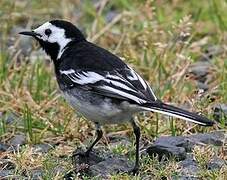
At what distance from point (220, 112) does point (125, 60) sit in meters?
1.23

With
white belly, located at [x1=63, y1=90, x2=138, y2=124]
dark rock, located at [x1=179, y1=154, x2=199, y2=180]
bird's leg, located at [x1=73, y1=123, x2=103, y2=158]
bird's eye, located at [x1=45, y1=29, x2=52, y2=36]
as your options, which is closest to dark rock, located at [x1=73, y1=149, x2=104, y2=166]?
Answer: bird's leg, located at [x1=73, y1=123, x2=103, y2=158]

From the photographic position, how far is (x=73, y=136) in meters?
6.88

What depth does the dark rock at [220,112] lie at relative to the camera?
6789mm

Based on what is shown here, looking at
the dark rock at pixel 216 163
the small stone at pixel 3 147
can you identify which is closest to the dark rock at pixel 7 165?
the small stone at pixel 3 147

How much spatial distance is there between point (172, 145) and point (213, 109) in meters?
0.85

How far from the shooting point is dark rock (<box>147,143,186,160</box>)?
19.8 ft

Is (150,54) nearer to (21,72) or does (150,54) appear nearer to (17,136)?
(21,72)

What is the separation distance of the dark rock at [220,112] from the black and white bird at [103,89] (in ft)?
3.10

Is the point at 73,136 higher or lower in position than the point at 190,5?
lower

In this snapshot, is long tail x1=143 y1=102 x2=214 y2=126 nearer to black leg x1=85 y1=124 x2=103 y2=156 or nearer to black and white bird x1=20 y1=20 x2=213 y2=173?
black and white bird x1=20 y1=20 x2=213 y2=173

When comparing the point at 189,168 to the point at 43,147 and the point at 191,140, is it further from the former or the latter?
the point at 43,147

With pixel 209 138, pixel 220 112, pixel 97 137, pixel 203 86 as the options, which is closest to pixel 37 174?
pixel 97 137

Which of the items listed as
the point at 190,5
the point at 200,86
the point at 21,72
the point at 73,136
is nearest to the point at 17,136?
the point at 73,136

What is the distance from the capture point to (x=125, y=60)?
25.5ft
